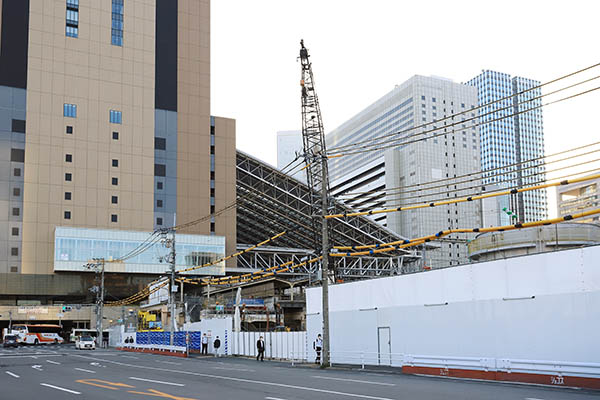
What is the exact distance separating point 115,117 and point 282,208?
3496cm

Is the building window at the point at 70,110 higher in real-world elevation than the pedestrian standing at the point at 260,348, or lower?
higher

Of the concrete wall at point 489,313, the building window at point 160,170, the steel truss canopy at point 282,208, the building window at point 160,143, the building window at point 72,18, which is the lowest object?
the concrete wall at point 489,313

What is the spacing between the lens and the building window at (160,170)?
109875mm

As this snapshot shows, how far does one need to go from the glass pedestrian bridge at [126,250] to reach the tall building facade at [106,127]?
3.43 feet

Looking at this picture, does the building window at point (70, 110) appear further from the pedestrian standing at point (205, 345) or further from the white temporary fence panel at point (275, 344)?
the white temporary fence panel at point (275, 344)

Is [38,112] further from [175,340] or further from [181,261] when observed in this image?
[175,340]

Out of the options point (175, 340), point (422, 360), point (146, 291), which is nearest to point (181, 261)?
point (146, 291)

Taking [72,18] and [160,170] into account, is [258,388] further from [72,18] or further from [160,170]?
[72,18]

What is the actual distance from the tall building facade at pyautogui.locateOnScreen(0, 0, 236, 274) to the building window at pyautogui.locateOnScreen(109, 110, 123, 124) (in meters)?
0.19

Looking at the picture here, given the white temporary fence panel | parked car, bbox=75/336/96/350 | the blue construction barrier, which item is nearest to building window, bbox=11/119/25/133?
parked car, bbox=75/336/96/350

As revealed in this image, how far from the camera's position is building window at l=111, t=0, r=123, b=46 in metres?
110

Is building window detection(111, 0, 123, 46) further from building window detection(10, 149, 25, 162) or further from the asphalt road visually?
the asphalt road

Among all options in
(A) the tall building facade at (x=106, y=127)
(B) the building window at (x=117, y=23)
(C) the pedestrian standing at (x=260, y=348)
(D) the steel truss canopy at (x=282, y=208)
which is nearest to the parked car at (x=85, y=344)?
(C) the pedestrian standing at (x=260, y=348)

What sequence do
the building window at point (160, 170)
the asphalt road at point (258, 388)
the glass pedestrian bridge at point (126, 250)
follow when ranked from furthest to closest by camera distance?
1. the building window at point (160, 170)
2. the glass pedestrian bridge at point (126, 250)
3. the asphalt road at point (258, 388)
